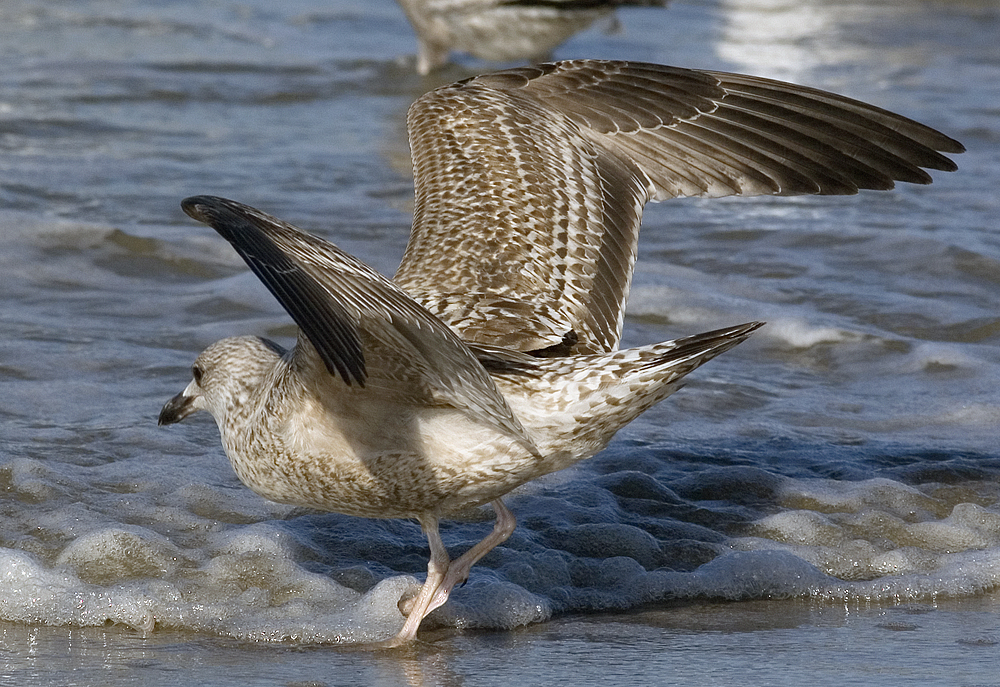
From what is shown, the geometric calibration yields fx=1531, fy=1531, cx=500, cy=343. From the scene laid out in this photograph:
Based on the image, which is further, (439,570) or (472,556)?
(472,556)

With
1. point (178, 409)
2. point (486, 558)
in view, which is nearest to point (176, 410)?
point (178, 409)

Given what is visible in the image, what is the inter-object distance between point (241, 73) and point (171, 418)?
707 centimetres

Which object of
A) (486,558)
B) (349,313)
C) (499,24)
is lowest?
(486,558)

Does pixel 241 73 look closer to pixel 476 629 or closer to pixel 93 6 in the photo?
pixel 93 6

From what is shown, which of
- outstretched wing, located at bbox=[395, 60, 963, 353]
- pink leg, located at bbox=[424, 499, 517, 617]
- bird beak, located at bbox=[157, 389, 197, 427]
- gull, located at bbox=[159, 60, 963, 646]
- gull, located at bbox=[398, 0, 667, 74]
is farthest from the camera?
gull, located at bbox=[398, 0, 667, 74]

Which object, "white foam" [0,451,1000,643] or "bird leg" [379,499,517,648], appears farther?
"white foam" [0,451,1000,643]

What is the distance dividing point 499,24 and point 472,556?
734 centimetres

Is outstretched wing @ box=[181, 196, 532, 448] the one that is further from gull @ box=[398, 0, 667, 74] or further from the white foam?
gull @ box=[398, 0, 667, 74]

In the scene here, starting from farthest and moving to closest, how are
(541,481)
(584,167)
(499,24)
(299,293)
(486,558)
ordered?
(499,24), (541,481), (584,167), (486,558), (299,293)

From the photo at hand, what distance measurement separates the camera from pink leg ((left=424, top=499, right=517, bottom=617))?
3.97 m

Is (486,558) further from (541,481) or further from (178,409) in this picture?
(178,409)

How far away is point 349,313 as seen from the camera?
10.1 ft

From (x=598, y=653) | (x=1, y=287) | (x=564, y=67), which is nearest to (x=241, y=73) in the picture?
(x=1, y=287)

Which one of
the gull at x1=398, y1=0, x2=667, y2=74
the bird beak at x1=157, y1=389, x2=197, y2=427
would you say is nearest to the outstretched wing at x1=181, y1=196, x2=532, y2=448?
the bird beak at x1=157, y1=389, x2=197, y2=427
